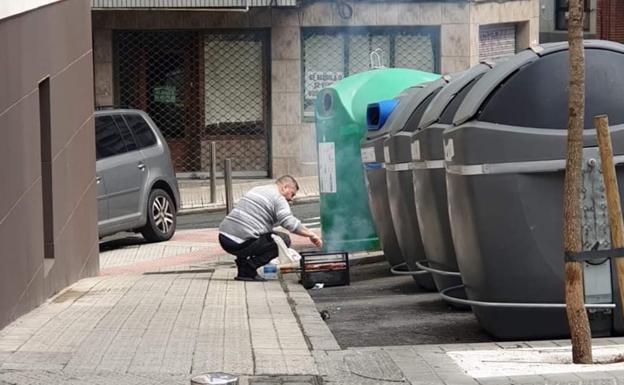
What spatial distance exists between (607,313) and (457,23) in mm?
17911

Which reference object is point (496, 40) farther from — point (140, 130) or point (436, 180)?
point (436, 180)

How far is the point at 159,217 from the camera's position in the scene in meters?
17.8

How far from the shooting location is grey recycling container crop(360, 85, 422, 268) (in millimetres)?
13055

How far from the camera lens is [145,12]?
2497 centimetres

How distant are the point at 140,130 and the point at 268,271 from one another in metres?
4.60

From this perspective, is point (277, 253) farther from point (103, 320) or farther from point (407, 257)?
point (103, 320)

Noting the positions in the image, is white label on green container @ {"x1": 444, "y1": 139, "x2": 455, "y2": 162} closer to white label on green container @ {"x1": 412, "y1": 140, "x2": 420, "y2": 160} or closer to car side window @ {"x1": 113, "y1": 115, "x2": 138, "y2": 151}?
white label on green container @ {"x1": 412, "y1": 140, "x2": 420, "y2": 160}

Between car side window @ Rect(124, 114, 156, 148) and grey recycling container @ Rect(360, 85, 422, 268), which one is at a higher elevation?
car side window @ Rect(124, 114, 156, 148)

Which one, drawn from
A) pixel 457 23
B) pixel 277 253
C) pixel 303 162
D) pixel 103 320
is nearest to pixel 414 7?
pixel 457 23

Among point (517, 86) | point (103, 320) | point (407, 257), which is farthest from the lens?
point (407, 257)

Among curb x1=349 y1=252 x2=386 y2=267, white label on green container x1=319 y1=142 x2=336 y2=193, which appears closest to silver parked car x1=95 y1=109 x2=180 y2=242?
white label on green container x1=319 y1=142 x2=336 y2=193

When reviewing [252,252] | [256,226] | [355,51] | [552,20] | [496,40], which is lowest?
[252,252]

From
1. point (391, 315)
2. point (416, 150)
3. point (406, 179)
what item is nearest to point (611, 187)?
point (416, 150)

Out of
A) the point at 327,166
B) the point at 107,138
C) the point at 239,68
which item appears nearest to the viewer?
the point at 327,166
